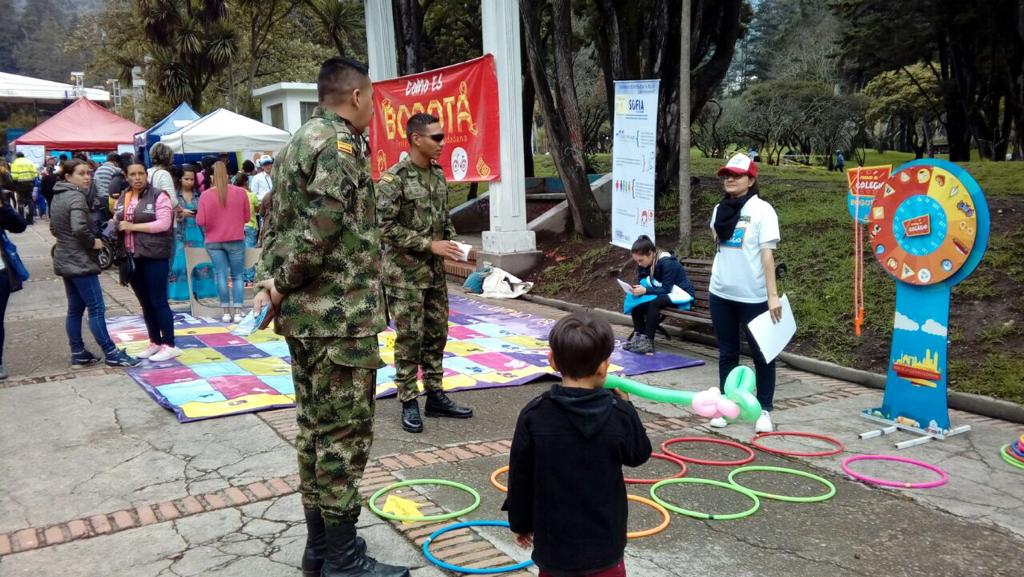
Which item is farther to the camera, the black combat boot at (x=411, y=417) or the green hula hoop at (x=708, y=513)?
the black combat boot at (x=411, y=417)

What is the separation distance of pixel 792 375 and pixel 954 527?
11.0 ft

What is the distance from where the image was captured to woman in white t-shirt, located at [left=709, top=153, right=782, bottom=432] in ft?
18.1

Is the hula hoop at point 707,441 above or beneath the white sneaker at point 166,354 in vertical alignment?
beneath

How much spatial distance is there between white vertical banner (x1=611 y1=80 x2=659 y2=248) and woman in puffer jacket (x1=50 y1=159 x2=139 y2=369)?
6.02 metres

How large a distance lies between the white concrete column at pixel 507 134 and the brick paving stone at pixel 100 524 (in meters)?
8.79

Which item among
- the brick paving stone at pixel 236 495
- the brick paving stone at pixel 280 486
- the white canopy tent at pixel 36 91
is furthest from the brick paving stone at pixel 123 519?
the white canopy tent at pixel 36 91

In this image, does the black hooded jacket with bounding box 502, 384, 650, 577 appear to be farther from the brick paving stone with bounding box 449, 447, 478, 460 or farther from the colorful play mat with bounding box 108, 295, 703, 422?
the colorful play mat with bounding box 108, 295, 703, 422

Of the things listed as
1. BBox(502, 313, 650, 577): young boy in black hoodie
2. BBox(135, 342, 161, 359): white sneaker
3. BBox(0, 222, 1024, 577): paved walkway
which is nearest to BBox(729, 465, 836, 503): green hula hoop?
BBox(0, 222, 1024, 577): paved walkway

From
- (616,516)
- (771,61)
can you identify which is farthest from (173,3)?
(771,61)

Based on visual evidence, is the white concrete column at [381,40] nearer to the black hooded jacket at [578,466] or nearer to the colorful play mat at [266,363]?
the colorful play mat at [266,363]

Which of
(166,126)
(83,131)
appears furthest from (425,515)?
(83,131)

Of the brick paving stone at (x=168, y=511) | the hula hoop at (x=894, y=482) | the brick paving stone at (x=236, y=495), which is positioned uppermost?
the brick paving stone at (x=168, y=511)

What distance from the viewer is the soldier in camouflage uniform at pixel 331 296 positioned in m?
3.13

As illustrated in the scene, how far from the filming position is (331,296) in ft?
10.5
